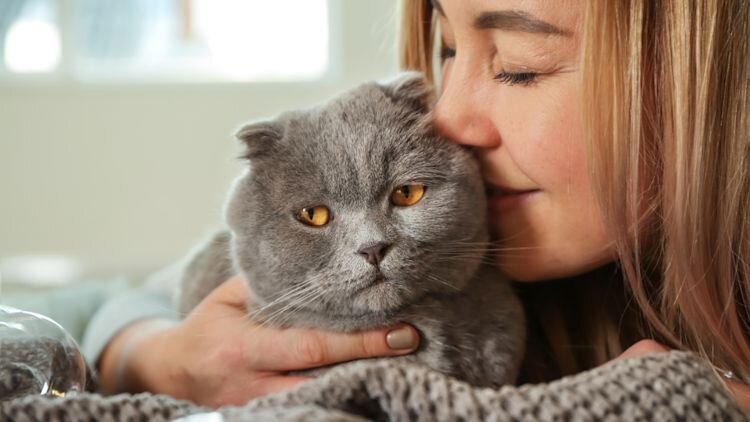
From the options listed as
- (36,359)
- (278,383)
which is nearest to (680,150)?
(278,383)

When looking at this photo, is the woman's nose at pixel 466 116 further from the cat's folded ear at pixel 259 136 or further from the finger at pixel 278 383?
the finger at pixel 278 383

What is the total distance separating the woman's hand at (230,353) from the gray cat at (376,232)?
0.8 inches

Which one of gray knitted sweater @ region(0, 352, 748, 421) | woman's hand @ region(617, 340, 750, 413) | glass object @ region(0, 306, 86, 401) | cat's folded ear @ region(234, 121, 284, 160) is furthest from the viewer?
cat's folded ear @ region(234, 121, 284, 160)

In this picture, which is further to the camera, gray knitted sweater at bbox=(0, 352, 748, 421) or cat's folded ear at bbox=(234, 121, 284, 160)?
cat's folded ear at bbox=(234, 121, 284, 160)

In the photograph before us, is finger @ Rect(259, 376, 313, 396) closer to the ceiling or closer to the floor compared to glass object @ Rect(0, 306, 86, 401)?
closer to the floor

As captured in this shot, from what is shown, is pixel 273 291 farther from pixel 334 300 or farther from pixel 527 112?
pixel 527 112

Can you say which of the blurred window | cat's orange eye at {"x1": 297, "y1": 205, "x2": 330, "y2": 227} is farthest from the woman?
the blurred window

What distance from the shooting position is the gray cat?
882 mm

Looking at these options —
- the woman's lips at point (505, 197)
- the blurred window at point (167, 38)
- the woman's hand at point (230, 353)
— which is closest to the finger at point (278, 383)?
the woman's hand at point (230, 353)

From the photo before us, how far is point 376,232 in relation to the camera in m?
0.86

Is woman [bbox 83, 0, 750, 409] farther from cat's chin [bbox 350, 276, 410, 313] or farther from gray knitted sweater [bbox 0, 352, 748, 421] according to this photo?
gray knitted sweater [bbox 0, 352, 748, 421]

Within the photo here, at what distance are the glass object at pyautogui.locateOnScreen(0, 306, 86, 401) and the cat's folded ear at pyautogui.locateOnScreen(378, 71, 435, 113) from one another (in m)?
0.46

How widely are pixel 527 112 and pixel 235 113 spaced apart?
1.95m

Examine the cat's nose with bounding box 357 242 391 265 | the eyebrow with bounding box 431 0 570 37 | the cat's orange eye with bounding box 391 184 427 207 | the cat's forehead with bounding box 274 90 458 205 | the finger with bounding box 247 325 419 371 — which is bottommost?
the finger with bounding box 247 325 419 371
